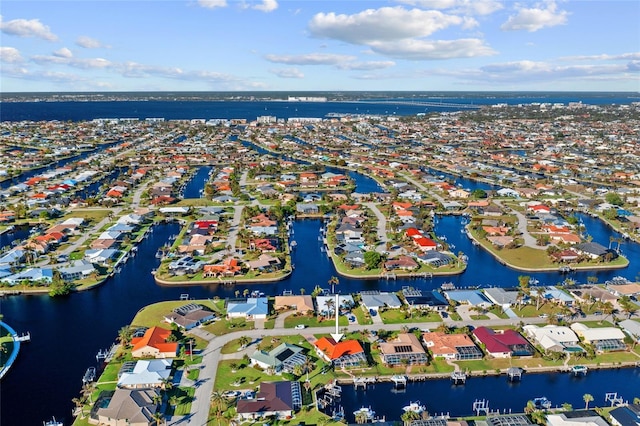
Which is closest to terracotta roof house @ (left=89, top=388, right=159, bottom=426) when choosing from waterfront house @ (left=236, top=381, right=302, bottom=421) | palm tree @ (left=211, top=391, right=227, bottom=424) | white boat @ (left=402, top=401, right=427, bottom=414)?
palm tree @ (left=211, top=391, right=227, bottom=424)

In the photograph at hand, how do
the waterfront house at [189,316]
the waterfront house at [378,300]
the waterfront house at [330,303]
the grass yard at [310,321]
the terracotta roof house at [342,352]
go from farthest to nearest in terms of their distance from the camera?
the waterfront house at [378,300]
the waterfront house at [330,303]
the grass yard at [310,321]
the waterfront house at [189,316]
the terracotta roof house at [342,352]

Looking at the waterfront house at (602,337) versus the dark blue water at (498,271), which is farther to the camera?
the dark blue water at (498,271)

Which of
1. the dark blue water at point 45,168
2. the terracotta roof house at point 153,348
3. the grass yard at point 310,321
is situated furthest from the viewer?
the dark blue water at point 45,168

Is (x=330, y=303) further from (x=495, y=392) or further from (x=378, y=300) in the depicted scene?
(x=495, y=392)

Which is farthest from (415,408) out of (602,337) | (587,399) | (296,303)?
(602,337)

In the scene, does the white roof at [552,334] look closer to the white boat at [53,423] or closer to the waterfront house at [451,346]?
the waterfront house at [451,346]

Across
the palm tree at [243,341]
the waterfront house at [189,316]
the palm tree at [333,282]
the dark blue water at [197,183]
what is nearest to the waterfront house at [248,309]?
the waterfront house at [189,316]
